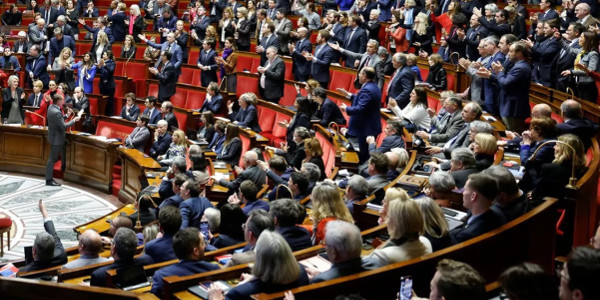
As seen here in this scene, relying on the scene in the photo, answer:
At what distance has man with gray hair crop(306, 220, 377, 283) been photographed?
3229 millimetres

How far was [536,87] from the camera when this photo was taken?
756cm

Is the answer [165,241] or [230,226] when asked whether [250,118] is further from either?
[165,241]

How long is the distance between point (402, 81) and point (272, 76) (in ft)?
7.13

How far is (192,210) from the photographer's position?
5574 millimetres

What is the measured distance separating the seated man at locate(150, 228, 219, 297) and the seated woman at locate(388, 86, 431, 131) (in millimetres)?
3476

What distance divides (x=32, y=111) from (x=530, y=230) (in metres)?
8.36

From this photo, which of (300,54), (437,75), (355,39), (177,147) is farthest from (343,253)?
(355,39)

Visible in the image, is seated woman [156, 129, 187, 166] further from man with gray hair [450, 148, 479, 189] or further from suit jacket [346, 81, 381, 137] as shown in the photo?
man with gray hair [450, 148, 479, 189]

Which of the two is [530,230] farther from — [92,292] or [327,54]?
[327,54]

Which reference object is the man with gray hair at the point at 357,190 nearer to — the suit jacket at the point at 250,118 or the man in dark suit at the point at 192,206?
the man in dark suit at the point at 192,206

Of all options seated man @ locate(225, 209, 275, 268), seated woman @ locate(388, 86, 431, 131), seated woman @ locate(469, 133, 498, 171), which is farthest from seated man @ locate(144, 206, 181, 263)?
seated woman @ locate(388, 86, 431, 131)

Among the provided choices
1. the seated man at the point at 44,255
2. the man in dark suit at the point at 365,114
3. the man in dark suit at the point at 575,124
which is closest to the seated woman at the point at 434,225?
the man in dark suit at the point at 575,124

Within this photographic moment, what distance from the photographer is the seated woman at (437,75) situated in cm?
831

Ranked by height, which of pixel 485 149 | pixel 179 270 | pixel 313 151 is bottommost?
pixel 179 270
